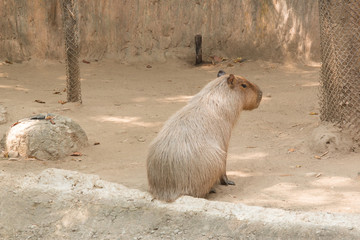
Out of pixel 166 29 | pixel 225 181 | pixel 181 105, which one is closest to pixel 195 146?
pixel 225 181

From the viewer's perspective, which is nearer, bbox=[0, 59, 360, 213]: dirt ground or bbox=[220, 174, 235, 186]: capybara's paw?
bbox=[0, 59, 360, 213]: dirt ground

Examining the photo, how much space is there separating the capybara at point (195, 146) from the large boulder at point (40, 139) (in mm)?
1826

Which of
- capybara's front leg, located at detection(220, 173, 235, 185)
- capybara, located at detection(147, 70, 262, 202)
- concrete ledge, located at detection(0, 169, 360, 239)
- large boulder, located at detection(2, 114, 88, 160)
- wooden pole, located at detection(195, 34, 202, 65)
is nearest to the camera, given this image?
concrete ledge, located at detection(0, 169, 360, 239)

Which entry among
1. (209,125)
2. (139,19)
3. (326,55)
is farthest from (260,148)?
(139,19)

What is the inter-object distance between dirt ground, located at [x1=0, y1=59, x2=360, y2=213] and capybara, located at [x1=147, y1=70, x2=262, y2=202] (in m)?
0.30

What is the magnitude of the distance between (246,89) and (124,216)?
180 centimetres

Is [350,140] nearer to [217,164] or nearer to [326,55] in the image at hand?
[326,55]

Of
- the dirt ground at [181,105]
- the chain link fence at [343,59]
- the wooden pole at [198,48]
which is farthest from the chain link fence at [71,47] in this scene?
the chain link fence at [343,59]

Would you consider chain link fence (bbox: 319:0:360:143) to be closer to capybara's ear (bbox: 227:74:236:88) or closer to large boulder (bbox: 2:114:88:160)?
capybara's ear (bbox: 227:74:236:88)

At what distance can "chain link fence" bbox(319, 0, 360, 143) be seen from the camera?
5445 mm

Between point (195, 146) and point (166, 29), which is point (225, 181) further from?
point (166, 29)

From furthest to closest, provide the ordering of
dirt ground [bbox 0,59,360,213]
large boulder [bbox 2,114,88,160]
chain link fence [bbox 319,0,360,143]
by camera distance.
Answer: large boulder [bbox 2,114,88,160] → chain link fence [bbox 319,0,360,143] → dirt ground [bbox 0,59,360,213]

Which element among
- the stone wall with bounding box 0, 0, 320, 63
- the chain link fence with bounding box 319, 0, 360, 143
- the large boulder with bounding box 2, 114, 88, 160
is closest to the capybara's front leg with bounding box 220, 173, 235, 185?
the chain link fence with bounding box 319, 0, 360, 143

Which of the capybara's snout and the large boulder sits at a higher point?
the capybara's snout
